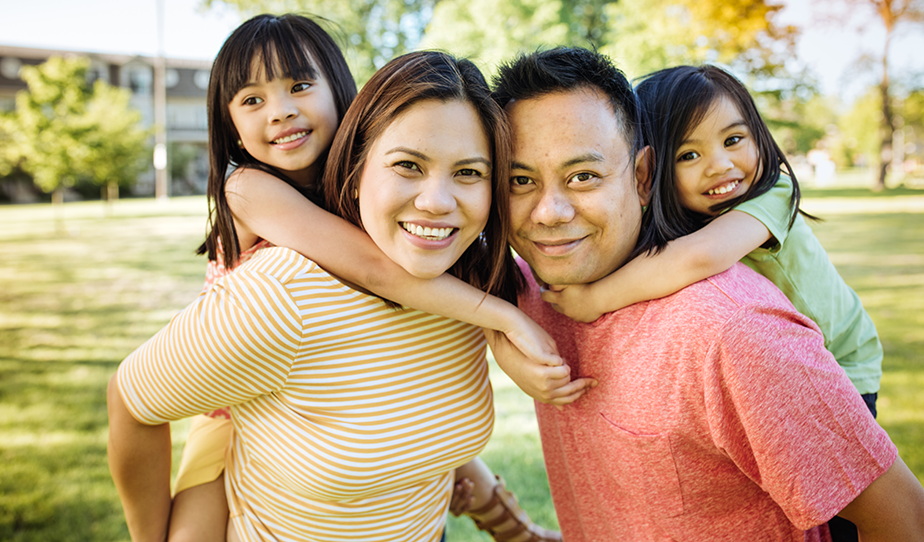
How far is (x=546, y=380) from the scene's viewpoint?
1713mm

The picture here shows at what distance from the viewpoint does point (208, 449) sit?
2.04 meters

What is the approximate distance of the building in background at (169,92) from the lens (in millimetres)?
39906

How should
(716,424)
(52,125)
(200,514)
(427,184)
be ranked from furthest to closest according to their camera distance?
(52,125) → (200,514) → (427,184) → (716,424)

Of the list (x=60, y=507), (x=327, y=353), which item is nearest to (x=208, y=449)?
(x=327, y=353)

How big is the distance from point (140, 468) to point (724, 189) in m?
2.25

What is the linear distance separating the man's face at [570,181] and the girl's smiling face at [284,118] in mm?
987

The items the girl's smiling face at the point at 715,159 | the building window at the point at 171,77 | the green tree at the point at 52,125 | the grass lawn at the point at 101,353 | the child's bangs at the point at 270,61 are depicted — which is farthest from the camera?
the building window at the point at 171,77

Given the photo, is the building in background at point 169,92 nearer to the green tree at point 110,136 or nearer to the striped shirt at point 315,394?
the green tree at point 110,136

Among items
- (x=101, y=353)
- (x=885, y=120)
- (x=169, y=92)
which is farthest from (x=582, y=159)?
(x=169, y=92)

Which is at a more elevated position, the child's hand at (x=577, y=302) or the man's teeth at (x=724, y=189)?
the man's teeth at (x=724, y=189)

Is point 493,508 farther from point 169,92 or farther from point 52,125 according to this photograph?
point 169,92

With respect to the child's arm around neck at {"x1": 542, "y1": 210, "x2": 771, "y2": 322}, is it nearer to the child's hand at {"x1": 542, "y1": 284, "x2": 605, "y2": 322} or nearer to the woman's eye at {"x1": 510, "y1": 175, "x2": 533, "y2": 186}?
the child's hand at {"x1": 542, "y1": 284, "x2": 605, "y2": 322}

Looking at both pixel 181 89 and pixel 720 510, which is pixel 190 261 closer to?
pixel 720 510

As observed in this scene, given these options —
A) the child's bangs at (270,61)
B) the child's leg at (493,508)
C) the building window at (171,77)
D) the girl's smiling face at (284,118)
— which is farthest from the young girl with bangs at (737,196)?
the building window at (171,77)
